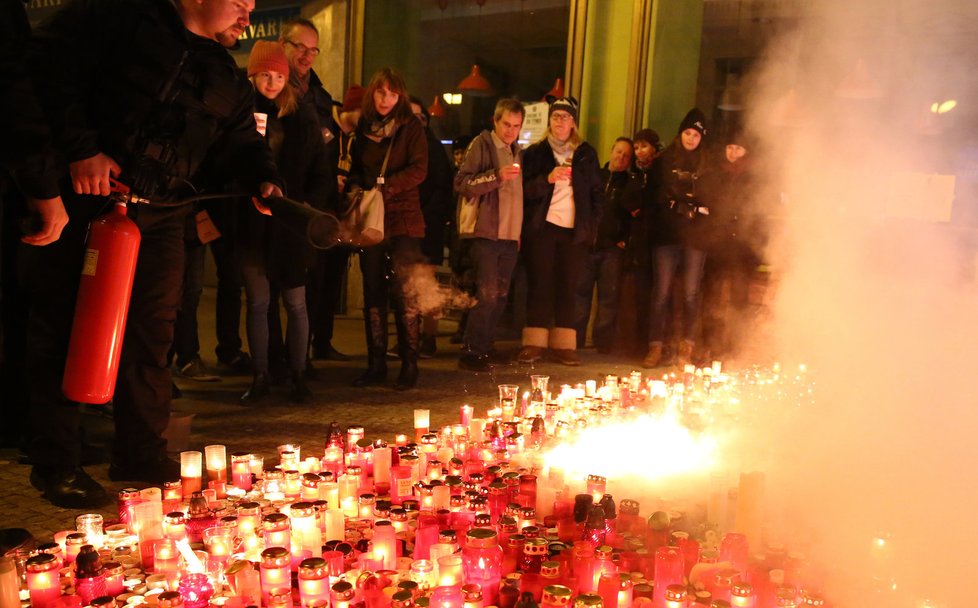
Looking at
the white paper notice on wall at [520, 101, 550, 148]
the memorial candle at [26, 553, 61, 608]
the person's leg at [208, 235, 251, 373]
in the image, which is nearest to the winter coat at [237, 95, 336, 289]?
the person's leg at [208, 235, 251, 373]

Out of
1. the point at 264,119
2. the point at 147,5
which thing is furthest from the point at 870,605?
the point at 264,119

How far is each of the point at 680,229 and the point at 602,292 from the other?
3.57 ft

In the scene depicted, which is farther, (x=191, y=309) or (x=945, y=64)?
(x=191, y=309)

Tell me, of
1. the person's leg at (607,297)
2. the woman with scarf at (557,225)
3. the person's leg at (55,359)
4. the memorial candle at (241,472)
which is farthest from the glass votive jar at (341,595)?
the person's leg at (607,297)

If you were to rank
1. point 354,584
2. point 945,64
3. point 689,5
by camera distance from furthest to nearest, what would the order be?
1. point 689,5
2. point 945,64
3. point 354,584

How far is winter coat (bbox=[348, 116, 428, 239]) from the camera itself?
194 inches

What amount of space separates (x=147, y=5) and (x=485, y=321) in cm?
350

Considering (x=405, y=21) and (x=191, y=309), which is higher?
(x=405, y=21)

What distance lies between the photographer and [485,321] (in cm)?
581

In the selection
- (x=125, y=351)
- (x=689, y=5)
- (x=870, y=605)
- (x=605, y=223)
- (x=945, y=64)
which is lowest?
(x=870, y=605)

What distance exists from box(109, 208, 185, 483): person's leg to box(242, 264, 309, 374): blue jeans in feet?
3.88

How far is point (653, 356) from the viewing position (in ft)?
21.2

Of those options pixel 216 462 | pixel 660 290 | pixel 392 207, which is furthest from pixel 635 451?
pixel 660 290

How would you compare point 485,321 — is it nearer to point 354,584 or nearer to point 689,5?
point 354,584
